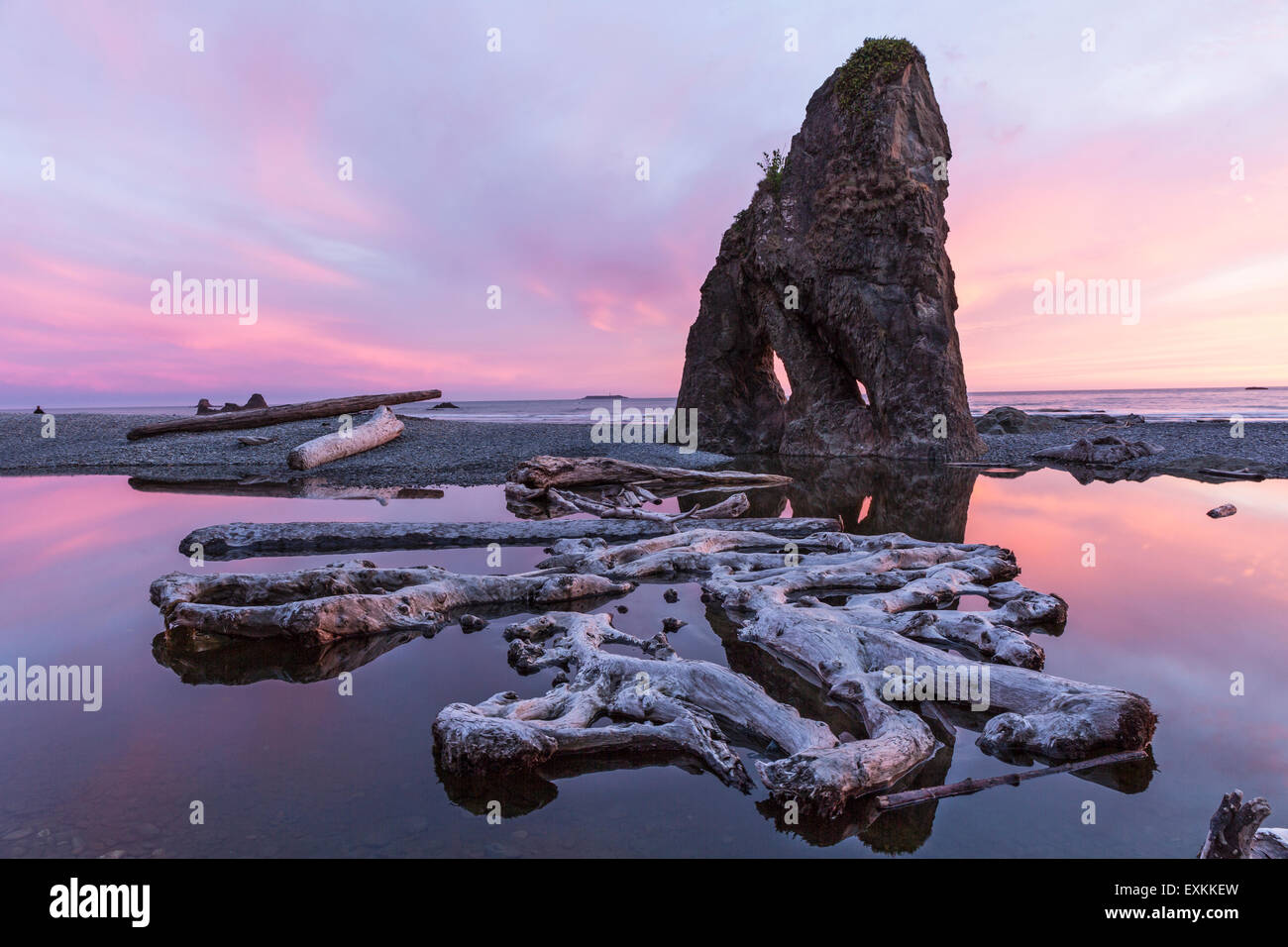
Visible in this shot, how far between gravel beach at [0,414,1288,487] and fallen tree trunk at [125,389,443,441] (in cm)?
26

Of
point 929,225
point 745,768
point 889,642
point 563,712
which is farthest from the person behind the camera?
point 929,225

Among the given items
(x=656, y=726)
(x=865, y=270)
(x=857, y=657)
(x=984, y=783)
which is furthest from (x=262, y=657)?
(x=865, y=270)

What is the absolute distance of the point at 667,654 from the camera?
4.78 m

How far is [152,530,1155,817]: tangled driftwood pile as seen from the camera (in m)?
3.38

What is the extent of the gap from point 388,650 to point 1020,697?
14.7ft

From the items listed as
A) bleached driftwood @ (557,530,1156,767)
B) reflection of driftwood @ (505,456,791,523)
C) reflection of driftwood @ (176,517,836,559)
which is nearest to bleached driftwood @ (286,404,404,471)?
reflection of driftwood @ (505,456,791,523)

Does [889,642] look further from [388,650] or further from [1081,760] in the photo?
[388,650]

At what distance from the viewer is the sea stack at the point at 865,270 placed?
19.1 metres

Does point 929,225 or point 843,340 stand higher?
point 929,225

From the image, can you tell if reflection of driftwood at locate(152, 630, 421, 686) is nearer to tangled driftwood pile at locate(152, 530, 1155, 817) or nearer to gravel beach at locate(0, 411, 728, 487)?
tangled driftwood pile at locate(152, 530, 1155, 817)
